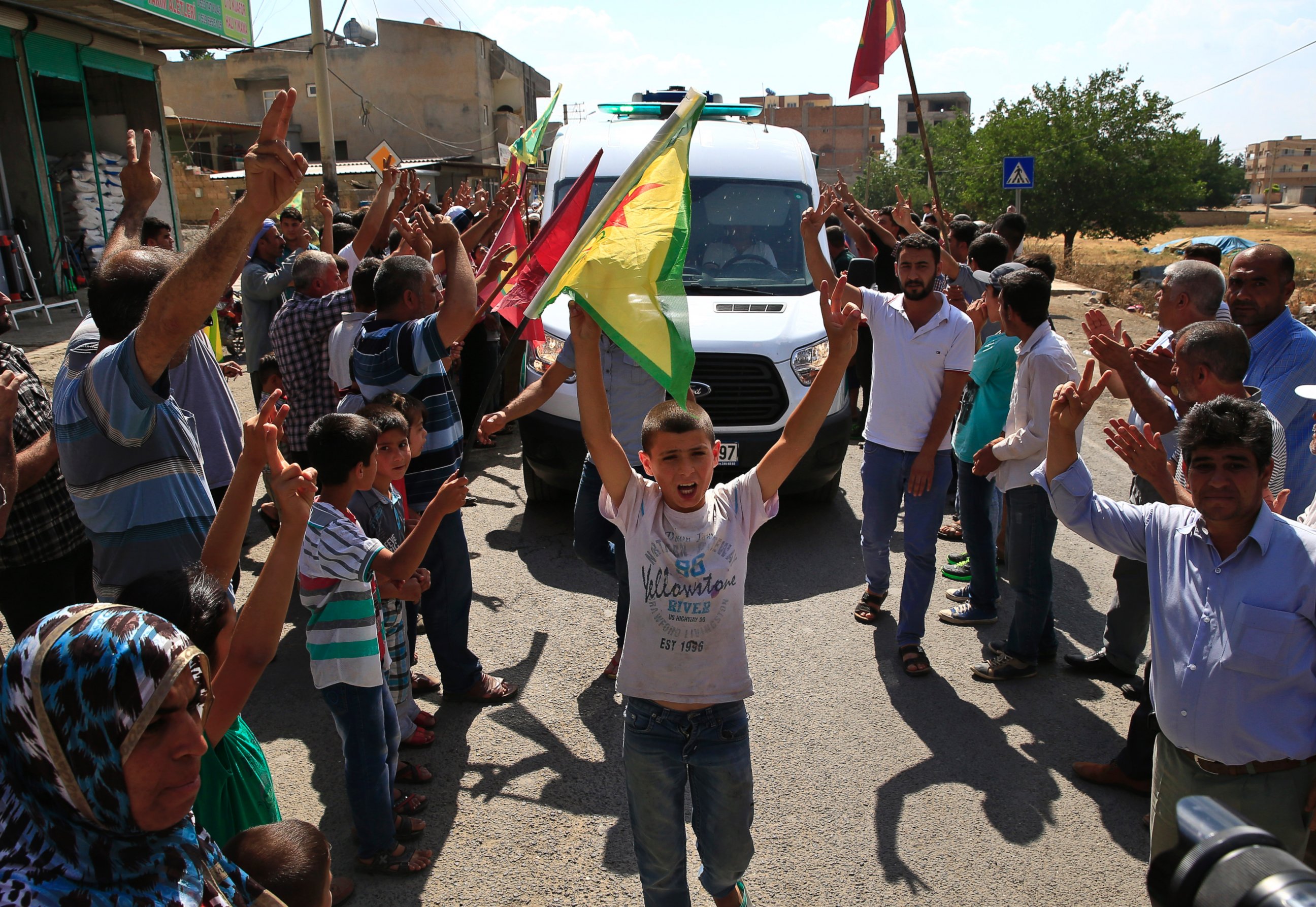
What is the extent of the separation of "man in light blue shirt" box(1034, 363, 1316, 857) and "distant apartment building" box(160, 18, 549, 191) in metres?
42.0

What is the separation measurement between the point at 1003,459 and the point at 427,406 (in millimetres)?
2807

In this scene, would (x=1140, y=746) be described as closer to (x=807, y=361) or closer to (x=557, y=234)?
(x=557, y=234)

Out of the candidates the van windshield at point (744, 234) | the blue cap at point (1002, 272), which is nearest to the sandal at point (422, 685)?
the blue cap at point (1002, 272)

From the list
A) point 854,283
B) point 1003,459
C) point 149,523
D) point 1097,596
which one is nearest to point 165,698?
point 149,523

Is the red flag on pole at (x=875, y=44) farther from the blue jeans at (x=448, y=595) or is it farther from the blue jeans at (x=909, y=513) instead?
the blue jeans at (x=448, y=595)

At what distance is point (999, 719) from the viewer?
4352 mm

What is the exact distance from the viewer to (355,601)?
3133mm

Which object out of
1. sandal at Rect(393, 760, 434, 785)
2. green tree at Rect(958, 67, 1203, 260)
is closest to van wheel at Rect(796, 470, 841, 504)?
sandal at Rect(393, 760, 434, 785)

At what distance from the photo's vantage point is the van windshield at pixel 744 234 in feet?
23.6

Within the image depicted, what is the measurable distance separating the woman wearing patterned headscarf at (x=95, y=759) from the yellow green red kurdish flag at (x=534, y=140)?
8911 mm

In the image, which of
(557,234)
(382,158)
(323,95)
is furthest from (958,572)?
(323,95)

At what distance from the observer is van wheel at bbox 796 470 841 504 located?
7102 millimetres

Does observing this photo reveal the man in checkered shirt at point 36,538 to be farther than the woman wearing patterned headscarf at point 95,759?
Yes

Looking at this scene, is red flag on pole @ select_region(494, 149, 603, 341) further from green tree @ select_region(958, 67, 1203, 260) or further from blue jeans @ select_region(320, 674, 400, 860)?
green tree @ select_region(958, 67, 1203, 260)
